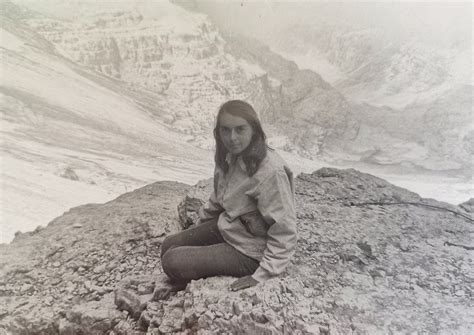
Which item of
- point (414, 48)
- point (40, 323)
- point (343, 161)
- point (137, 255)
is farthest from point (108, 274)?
point (414, 48)

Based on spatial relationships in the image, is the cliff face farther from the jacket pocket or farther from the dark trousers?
the jacket pocket

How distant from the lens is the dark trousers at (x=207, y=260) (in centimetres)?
138

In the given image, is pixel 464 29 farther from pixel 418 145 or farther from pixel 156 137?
pixel 156 137

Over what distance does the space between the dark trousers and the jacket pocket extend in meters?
0.08

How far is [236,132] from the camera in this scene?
4.38 feet

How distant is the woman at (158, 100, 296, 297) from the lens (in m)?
1.30

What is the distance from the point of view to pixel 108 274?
1820mm

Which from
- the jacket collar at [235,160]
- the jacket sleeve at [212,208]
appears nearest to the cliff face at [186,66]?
the jacket sleeve at [212,208]

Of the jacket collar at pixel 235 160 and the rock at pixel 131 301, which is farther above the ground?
the jacket collar at pixel 235 160

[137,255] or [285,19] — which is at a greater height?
[285,19]

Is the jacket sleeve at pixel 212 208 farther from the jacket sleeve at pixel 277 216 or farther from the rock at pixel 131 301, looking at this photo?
the rock at pixel 131 301

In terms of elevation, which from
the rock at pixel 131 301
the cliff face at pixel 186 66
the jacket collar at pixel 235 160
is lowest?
the rock at pixel 131 301

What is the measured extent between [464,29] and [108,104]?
225 cm

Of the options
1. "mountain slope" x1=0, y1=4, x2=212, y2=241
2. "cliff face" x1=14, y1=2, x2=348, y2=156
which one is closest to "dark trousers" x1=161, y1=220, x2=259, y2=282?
"mountain slope" x1=0, y1=4, x2=212, y2=241
